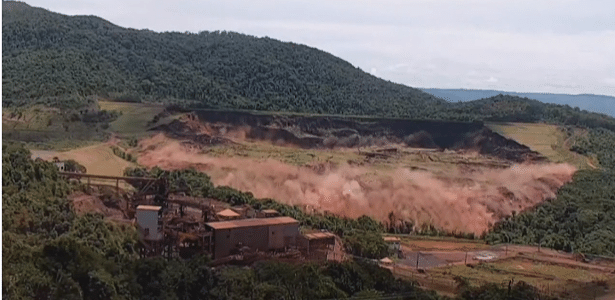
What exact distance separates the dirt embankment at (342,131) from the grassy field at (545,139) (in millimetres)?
1517

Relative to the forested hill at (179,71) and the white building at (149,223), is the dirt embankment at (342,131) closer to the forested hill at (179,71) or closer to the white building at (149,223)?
the forested hill at (179,71)

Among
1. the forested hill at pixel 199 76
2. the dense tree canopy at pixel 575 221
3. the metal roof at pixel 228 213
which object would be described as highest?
the forested hill at pixel 199 76

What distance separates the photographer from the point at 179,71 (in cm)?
9238

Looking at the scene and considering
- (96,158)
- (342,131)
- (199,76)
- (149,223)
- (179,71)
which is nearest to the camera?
(149,223)

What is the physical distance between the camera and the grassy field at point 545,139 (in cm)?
5859

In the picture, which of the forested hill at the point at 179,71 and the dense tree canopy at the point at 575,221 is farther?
the forested hill at the point at 179,71

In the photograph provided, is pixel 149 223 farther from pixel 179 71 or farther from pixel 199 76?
pixel 179 71

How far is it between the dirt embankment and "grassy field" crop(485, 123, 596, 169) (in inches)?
59.7

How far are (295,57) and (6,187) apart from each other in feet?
249

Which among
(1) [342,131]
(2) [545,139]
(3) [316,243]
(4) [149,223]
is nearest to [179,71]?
(1) [342,131]

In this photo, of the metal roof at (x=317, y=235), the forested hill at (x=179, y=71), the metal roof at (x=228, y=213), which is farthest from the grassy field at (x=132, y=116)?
the metal roof at (x=317, y=235)

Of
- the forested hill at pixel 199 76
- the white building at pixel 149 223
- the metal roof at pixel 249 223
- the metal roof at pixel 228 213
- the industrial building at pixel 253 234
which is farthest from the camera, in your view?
the forested hill at pixel 199 76

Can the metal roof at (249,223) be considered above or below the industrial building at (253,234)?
above

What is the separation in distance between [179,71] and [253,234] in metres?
64.5
